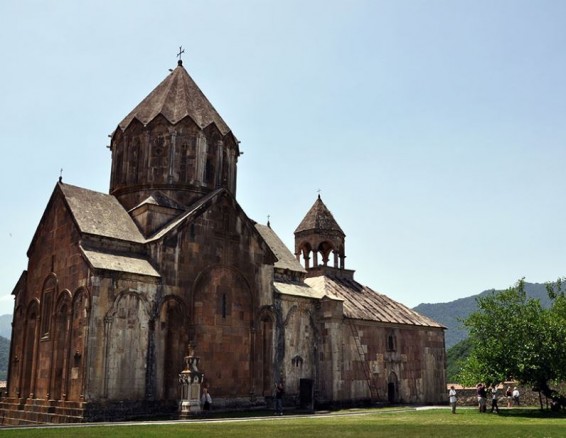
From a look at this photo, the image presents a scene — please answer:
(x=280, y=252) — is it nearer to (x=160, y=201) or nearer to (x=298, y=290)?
(x=298, y=290)

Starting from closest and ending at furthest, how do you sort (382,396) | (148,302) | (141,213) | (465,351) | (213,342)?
(148,302) < (213,342) < (141,213) < (382,396) < (465,351)

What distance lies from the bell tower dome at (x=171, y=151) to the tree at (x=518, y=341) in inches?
601

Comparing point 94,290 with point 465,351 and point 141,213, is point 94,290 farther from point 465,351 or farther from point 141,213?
point 465,351

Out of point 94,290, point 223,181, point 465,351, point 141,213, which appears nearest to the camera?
point 94,290

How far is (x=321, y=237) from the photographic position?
137ft

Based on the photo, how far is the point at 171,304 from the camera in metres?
25.9

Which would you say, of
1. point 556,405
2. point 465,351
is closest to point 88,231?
point 556,405

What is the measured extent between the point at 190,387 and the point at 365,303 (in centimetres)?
1695

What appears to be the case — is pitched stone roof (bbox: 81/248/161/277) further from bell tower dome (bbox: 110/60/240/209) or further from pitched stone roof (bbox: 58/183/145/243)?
bell tower dome (bbox: 110/60/240/209)

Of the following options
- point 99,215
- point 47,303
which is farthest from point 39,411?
point 99,215

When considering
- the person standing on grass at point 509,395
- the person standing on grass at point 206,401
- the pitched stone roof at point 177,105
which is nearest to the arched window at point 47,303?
the person standing on grass at point 206,401

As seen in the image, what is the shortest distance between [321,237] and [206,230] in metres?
15.3

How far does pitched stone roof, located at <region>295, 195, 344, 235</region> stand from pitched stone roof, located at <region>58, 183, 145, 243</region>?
1636 cm

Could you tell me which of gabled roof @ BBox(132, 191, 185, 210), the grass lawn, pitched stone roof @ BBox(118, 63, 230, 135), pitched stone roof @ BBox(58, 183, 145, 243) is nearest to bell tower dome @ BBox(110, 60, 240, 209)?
pitched stone roof @ BBox(118, 63, 230, 135)
